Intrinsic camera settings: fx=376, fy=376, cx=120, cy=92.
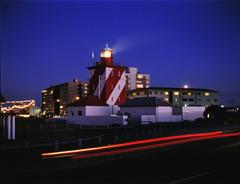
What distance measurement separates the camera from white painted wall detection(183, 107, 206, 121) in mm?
75812

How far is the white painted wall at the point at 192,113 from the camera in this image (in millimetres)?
75812

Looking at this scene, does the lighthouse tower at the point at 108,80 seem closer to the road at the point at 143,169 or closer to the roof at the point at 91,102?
the roof at the point at 91,102

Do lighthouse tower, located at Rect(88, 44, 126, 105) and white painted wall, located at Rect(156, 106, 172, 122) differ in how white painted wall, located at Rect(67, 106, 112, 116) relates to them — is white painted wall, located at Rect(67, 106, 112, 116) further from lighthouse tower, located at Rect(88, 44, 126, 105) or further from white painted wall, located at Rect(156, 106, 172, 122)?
white painted wall, located at Rect(156, 106, 172, 122)

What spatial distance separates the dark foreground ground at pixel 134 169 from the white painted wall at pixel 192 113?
2276 inches

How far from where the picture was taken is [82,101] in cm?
6588

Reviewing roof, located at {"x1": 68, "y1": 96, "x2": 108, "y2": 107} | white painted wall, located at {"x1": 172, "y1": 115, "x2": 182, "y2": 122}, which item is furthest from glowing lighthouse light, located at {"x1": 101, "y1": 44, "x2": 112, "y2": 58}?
white painted wall, located at {"x1": 172, "y1": 115, "x2": 182, "y2": 122}

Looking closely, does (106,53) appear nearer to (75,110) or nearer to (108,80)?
(108,80)

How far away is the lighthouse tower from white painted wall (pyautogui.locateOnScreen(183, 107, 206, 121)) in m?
13.2

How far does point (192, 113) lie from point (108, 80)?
19830 mm

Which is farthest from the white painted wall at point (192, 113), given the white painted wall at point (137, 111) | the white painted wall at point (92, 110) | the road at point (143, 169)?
the road at point (143, 169)

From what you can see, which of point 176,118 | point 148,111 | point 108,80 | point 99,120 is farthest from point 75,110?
point 176,118

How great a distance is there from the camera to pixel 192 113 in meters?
77.6

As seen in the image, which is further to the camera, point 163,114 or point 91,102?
point 163,114

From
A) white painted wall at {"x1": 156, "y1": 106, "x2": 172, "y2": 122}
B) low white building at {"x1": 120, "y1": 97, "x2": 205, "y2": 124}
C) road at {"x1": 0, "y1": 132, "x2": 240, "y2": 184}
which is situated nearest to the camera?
road at {"x1": 0, "y1": 132, "x2": 240, "y2": 184}
